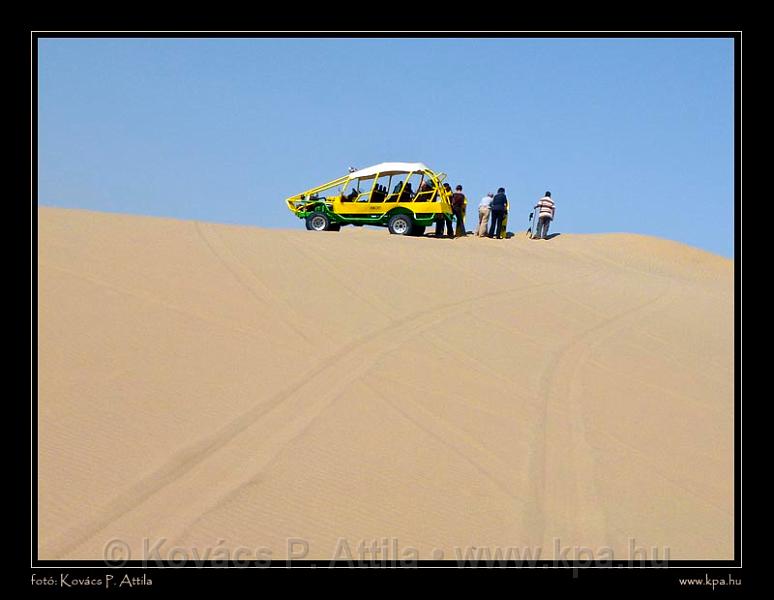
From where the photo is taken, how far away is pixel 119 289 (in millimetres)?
8227

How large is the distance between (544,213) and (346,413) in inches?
709

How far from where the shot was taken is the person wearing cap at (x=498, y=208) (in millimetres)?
21781

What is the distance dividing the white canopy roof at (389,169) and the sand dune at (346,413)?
919cm

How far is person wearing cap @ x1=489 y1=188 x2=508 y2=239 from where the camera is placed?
2178 cm

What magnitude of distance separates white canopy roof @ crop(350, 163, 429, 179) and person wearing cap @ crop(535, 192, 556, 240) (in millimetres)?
4427

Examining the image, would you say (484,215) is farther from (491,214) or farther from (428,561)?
(428,561)

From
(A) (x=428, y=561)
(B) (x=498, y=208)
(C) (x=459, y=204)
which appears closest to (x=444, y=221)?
(C) (x=459, y=204)

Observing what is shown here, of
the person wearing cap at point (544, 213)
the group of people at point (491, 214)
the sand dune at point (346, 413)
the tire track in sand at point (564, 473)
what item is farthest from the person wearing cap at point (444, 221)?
the tire track in sand at point (564, 473)

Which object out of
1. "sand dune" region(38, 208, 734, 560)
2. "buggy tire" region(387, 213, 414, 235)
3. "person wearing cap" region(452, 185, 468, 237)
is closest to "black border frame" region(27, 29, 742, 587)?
"sand dune" region(38, 208, 734, 560)

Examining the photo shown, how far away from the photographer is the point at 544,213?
23062mm

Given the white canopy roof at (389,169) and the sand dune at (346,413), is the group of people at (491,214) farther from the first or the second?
the sand dune at (346,413)

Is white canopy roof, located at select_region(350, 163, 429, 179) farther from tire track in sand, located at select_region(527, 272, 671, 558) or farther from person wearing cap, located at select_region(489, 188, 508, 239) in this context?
tire track in sand, located at select_region(527, 272, 671, 558)

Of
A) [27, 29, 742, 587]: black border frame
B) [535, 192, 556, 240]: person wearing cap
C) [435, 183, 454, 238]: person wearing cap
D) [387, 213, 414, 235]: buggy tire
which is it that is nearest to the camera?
[27, 29, 742, 587]: black border frame
